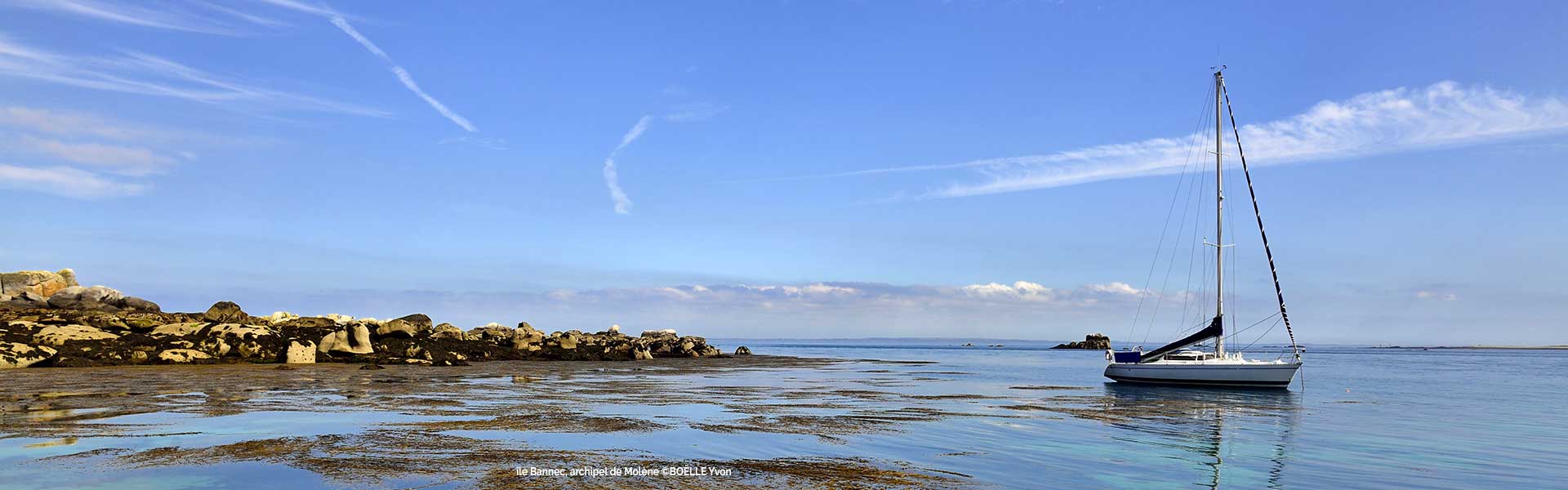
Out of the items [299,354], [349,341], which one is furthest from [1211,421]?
[349,341]

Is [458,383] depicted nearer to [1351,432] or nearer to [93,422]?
[93,422]

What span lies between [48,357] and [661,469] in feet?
137

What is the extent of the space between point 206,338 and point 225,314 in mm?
10426

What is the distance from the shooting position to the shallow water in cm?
1470

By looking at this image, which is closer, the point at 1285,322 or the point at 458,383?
the point at 458,383

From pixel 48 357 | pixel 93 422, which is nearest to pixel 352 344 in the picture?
pixel 48 357

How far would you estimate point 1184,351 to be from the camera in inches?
2052

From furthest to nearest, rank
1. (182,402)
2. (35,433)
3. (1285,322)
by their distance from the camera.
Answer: (1285,322), (182,402), (35,433)

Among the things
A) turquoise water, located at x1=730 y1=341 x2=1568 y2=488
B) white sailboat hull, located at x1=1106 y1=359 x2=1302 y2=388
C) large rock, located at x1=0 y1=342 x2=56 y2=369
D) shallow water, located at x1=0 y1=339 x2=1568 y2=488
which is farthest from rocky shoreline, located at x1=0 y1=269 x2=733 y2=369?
white sailboat hull, located at x1=1106 y1=359 x2=1302 y2=388

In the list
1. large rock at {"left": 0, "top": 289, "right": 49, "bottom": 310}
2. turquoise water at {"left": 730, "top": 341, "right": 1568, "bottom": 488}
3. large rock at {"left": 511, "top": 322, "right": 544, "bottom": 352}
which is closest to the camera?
turquoise water at {"left": 730, "top": 341, "right": 1568, "bottom": 488}

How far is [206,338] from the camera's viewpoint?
163 feet

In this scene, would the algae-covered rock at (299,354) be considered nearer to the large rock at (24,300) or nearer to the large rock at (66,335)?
the large rock at (66,335)

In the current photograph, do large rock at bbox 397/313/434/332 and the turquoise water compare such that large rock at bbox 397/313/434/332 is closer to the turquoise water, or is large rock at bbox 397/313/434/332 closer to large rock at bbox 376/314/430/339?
large rock at bbox 376/314/430/339

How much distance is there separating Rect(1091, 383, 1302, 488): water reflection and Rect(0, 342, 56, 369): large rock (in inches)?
1748
